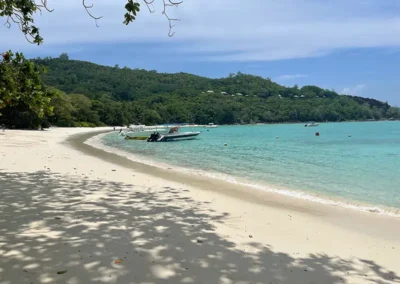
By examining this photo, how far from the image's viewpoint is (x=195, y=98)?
150 meters

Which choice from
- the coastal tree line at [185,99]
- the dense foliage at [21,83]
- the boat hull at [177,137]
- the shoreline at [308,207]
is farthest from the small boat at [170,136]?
the coastal tree line at [185,99]

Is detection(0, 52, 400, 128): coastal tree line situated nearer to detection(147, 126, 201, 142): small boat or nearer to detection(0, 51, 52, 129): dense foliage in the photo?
detection(147, 126, 201, 142): small boat

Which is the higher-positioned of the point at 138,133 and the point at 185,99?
the point at 185,99

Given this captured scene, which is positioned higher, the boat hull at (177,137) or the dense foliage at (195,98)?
the dense foliage at (195,98)

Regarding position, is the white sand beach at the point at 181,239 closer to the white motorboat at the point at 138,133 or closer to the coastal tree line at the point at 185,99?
the white motorboat at the point at 138,133

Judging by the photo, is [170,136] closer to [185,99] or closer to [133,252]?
[133,252]

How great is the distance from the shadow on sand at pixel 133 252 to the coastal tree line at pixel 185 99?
238ft

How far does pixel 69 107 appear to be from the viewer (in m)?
70.3

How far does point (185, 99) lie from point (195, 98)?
430 cm

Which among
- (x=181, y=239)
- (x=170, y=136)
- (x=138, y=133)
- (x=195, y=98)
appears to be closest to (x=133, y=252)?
(x=181, y=239)

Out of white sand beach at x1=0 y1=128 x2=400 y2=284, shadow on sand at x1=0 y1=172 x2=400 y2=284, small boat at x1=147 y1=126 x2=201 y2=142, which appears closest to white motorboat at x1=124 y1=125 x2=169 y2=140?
small boat at x1=147 y1=126 x2=201 y2=142

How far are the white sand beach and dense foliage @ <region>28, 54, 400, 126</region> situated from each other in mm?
96871

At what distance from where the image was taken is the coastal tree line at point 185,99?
10988cm

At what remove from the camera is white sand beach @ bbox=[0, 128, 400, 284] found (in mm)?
3885
